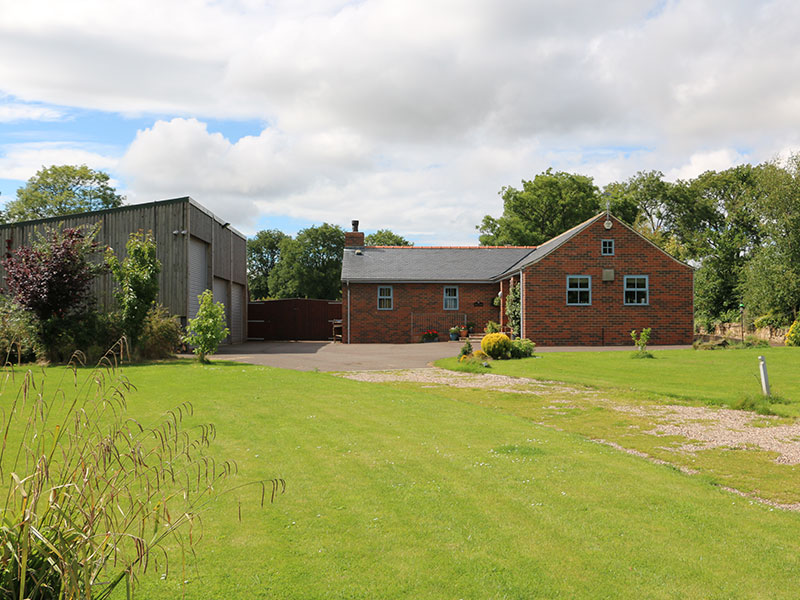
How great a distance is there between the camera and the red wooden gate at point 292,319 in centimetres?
3841

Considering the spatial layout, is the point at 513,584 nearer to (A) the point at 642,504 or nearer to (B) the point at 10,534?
(A) the point at 642,504

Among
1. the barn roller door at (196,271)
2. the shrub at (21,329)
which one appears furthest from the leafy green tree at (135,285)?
the barn roller door at (196,271)

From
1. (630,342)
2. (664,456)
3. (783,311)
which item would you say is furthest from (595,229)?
(664,456)

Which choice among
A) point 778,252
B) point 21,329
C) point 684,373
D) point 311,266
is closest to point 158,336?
point 21,329

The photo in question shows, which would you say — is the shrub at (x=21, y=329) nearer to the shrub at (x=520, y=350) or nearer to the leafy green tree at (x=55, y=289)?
the leafy green tree at (x=55, y=289)

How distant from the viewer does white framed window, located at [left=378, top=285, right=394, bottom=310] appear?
1313 inches

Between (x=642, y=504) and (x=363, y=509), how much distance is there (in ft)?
7.76

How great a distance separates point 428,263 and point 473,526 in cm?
3055

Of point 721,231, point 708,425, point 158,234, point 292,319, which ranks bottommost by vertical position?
point 708,425

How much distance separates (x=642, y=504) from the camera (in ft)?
17.2

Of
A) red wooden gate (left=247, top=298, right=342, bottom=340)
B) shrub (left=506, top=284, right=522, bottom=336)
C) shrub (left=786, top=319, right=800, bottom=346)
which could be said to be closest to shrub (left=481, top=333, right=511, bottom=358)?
shrub (left=506, top=284, right=522, bottom=336)

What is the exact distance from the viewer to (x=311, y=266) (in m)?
66.6

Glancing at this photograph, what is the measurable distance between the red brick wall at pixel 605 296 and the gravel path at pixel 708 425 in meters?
14.0

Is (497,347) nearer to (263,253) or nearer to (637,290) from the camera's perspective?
(637,290)
